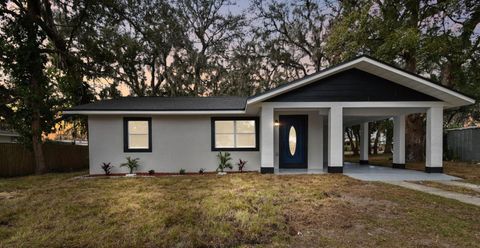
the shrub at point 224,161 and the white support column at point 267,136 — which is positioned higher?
the white support column at point 267,136

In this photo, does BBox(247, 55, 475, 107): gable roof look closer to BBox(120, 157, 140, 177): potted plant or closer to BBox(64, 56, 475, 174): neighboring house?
BBox(64, 56, 475, 174): neighboring house

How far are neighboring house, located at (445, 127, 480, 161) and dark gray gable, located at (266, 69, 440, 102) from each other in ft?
25.5

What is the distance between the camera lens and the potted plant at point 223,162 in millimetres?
10086

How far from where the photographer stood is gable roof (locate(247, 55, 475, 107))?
8391 mm

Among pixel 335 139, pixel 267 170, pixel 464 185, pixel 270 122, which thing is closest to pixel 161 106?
pixel 270 122

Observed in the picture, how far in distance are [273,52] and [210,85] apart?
5.28m

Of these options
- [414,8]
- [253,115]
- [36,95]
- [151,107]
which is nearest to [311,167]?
[253,115]

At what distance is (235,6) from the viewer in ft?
73.0

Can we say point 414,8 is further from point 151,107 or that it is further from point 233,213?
point 233,213

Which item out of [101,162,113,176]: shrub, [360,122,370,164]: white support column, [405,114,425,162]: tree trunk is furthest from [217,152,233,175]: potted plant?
[405,114,425,162]: tree trunk

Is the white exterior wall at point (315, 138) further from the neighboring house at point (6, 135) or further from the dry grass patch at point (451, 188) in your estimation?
the neighboring house at point (6, 135)

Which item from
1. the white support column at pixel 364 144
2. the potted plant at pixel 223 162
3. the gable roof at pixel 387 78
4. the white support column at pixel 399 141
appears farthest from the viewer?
the white support column at pixel 364 144

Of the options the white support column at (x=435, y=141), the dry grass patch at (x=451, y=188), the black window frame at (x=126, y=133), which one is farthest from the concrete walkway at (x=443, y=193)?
the black window frame at (x=126, y=133)

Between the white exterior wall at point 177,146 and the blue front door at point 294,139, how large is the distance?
1181 millimetres
